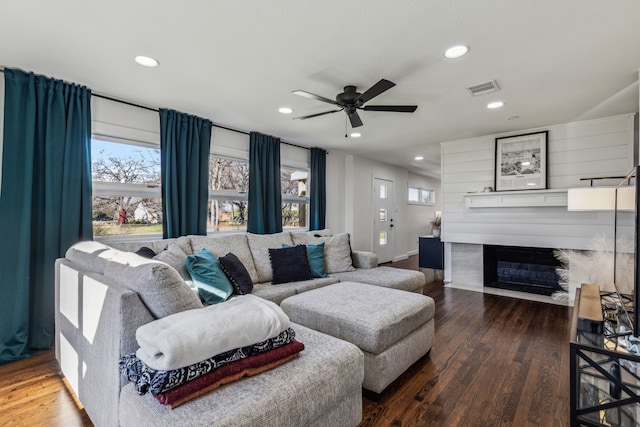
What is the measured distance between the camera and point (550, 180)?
4.07m

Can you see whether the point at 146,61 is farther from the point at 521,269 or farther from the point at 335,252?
the point at 521,269

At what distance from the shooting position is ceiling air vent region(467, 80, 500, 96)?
2.76 m

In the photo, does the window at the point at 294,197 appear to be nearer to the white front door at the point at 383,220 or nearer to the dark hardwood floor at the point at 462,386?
the white front door at the point at 383,220

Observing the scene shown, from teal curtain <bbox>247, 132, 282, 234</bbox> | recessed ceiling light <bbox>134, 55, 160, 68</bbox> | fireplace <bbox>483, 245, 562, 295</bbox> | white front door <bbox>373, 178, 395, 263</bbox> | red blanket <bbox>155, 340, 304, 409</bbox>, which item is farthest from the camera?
white front door <bbox>373, 178, 395, 263</bbox>

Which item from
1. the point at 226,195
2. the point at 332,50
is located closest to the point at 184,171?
the point at 226,195

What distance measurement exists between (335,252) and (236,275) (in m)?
1.40

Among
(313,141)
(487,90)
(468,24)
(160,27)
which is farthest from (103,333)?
(313,141)

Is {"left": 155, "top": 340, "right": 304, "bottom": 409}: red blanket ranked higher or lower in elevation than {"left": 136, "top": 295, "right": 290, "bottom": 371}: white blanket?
lower

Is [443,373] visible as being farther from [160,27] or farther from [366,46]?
[160,27]

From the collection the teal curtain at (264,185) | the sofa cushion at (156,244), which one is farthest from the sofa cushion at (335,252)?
the sofa cushion at (156,244)

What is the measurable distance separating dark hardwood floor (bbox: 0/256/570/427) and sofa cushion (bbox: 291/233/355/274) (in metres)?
1.27

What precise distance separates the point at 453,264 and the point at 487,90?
3.00m

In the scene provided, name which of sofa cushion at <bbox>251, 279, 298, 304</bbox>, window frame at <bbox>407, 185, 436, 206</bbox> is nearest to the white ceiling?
sofa cushion at <bbox>251, 279, 298, 304</bbox>

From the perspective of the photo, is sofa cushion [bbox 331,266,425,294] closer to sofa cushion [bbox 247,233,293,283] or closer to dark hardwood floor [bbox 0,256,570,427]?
dark hardwood floor [bbox 0,256,570,427]
